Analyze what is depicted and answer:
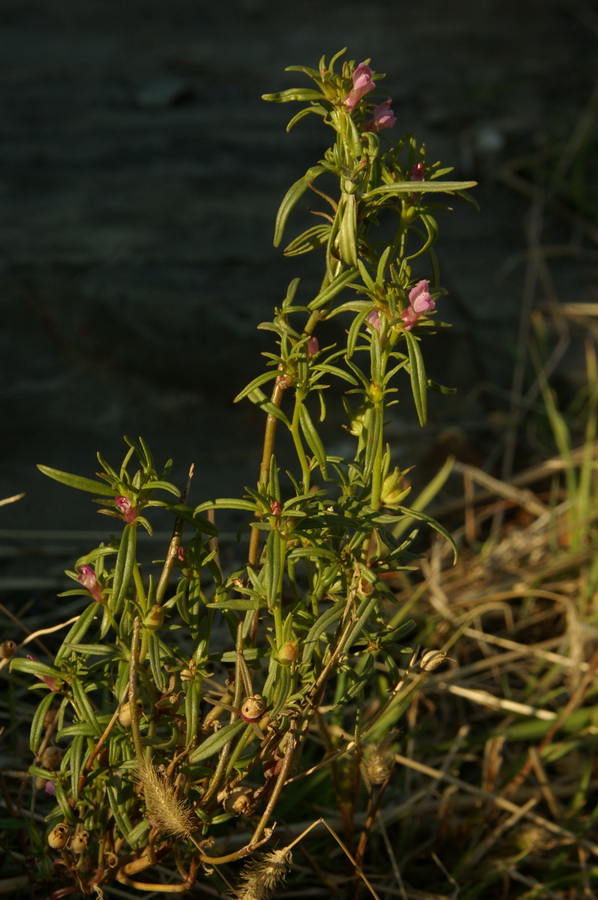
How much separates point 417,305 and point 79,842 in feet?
2.82

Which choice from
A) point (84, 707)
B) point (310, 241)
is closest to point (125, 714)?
point (84, 707)

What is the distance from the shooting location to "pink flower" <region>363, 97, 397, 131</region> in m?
1.19

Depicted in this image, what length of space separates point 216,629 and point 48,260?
1.41 metres

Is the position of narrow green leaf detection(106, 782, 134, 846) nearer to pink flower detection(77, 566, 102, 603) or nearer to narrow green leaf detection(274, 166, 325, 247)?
pink flower detection(77, 566, 102, 603)

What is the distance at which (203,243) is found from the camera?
10.8 ft

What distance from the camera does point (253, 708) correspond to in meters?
1.17

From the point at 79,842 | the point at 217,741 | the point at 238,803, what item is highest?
the point at 217,741

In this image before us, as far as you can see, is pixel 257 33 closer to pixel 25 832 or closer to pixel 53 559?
pixel 53 559

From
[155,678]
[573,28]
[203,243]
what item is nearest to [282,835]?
[155,678]

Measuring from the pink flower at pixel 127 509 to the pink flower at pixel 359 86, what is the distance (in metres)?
0.55

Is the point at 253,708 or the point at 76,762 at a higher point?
the point at 253,708

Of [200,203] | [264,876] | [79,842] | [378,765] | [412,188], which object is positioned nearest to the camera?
[412,188]

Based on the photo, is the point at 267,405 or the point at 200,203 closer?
the point at 267,405

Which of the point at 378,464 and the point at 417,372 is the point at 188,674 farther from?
the point at 417,372
